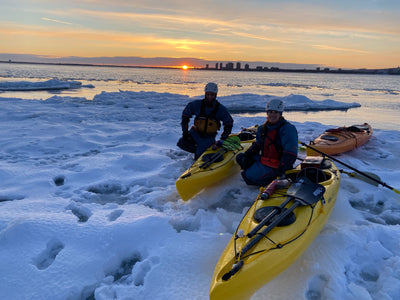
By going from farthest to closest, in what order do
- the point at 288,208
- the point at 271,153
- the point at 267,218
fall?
the point at 271,153, the point at 288,208, the point at 267,218

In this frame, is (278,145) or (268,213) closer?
(268,213)

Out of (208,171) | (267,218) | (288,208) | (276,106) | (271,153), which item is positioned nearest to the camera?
(267,218)

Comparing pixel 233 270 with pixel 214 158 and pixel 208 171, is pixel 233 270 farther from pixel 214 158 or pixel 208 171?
pixel 214 158

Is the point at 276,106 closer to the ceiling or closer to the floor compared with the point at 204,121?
closer to the ceiling

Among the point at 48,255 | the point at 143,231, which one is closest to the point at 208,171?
the point at 143,231

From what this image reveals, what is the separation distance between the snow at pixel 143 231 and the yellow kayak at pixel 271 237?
0.30 metres

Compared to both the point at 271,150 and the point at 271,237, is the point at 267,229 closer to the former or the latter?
the point at 271,237

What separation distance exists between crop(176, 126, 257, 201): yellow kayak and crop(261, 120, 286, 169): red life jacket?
873 millimetres

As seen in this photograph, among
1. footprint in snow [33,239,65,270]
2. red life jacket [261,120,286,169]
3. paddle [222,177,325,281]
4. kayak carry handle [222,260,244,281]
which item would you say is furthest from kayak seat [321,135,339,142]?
footprint in snow [33,239,65,270]

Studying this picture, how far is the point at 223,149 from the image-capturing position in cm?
561

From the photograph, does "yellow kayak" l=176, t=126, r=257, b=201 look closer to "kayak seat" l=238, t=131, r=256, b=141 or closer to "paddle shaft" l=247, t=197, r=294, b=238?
"kayak seat" l=238, t=131, r=256, b=141

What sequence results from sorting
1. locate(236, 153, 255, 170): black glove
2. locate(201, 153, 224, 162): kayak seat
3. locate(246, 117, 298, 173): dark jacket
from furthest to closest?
locate(201, 153, 224, 162): kayak seat → locate(236, 153, 255, 170): black glove → locate(246, 117, 298, 173): dark jacket

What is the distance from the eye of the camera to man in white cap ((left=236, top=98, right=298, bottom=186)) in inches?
167

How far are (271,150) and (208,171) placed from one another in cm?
117
